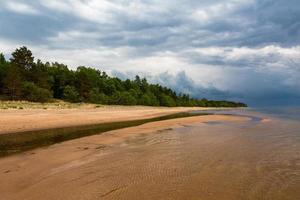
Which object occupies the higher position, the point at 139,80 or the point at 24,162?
the point at 139,80

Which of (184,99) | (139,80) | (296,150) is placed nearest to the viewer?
(296,150)

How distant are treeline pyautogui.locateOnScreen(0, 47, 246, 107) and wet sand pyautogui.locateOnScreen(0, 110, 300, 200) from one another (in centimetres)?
5960

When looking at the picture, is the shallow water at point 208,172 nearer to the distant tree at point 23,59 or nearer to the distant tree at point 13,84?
the distant tree at point 13,84

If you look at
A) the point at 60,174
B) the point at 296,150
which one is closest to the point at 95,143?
the point at 60,174

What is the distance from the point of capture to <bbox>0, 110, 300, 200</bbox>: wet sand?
32.1 feet

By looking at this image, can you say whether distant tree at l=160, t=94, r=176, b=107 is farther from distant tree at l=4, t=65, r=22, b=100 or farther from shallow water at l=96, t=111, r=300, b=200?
shallow water at l=96, t=111, r=300, b=200

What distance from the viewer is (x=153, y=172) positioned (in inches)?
491

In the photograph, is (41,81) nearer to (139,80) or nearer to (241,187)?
(139,80)

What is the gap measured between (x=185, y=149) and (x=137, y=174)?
21.2 ft

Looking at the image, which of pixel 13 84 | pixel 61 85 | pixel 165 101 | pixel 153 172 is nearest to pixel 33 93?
pixel 13 84

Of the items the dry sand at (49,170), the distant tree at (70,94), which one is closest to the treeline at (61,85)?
the distant tree at (70,94)

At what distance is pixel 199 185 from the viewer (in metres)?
10.6

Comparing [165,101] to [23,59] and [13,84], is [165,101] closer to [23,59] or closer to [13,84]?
[23,59]

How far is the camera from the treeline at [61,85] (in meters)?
74.1
